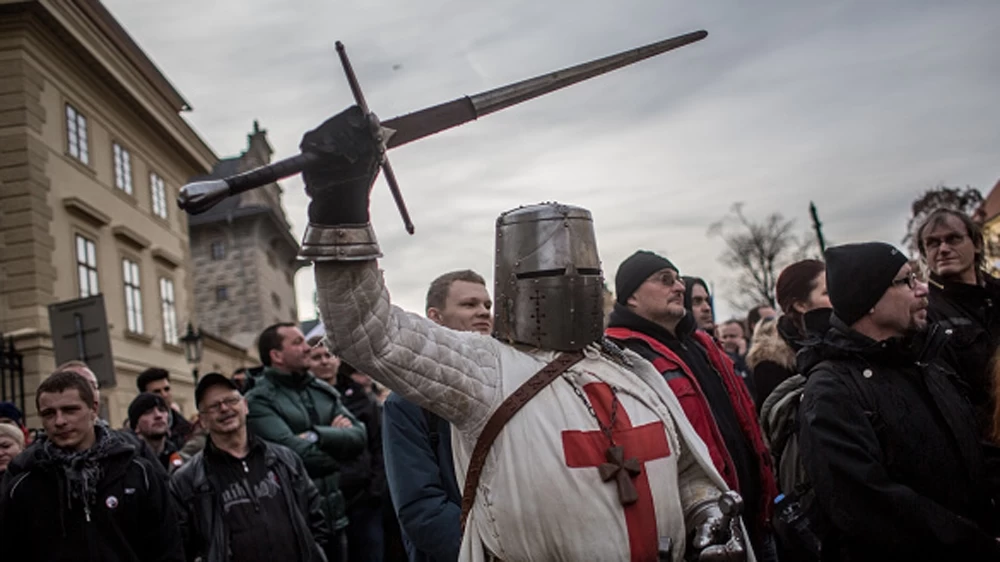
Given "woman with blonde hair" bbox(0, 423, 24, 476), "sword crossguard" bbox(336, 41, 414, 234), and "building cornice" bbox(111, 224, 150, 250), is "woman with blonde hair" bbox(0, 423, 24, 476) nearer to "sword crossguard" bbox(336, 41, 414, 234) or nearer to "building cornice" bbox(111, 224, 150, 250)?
"sword crossguard" bbox(336, 41, 414, 234)

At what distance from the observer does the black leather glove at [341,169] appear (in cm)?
213

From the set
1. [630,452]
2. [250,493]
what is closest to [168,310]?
[250,493]

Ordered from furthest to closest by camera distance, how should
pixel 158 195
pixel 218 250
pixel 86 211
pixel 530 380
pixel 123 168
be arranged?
pixel 218 250 < pixel 158 195 < pixel 123 168 < pixel 86 211 < pixel 530 380

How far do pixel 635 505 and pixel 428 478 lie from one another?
1395mm

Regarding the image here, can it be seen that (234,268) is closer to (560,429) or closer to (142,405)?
(142,405)

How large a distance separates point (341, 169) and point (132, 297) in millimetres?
21594

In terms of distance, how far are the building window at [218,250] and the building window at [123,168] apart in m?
19.7

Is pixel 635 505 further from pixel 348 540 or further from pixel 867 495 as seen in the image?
pixel 348 540

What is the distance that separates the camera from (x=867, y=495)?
10.3 ft

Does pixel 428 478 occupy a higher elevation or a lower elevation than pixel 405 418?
lower

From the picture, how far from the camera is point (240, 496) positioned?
15.6 ft

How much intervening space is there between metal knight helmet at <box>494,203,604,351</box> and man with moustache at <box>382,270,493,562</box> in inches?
44.2

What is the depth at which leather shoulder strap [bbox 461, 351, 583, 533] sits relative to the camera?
2545 mm

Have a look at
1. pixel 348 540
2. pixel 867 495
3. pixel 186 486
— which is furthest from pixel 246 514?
pixel 867 495
